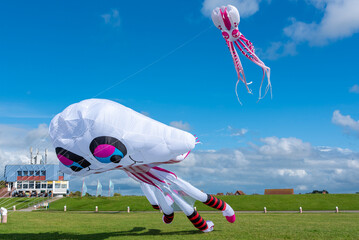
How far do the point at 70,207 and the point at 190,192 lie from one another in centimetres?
3775

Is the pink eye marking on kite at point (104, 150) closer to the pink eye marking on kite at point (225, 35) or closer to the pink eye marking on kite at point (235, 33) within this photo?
the pink eye marking on kite at point (225, 35)

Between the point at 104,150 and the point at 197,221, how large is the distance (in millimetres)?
7191

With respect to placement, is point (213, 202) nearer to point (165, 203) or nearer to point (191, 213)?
point (191, 213)

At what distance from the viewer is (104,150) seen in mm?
13336

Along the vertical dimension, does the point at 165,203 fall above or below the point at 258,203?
above

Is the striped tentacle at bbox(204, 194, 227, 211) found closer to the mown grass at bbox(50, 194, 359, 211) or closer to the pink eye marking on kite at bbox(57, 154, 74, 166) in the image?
the pink eye marking on kite at bbox(57, 154, 74, 166)

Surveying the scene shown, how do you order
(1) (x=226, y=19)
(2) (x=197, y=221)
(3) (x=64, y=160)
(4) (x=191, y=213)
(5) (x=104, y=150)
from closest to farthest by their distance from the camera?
(5) (x=104, y=150) < (3) (x=64, y=160) < (1) (x=226, y=19) < (4) (x=191, y=213) < (2) (x=197, y=221)

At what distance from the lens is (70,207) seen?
163ft

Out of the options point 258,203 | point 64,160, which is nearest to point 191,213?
point 64,160

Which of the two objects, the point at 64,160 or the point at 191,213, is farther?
the point at 191,213

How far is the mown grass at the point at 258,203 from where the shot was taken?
44.2 m

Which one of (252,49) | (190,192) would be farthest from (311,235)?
(252,49)

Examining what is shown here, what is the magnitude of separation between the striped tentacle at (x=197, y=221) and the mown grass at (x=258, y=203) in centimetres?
2766

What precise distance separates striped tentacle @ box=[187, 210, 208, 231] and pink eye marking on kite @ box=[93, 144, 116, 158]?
20.4 feet
